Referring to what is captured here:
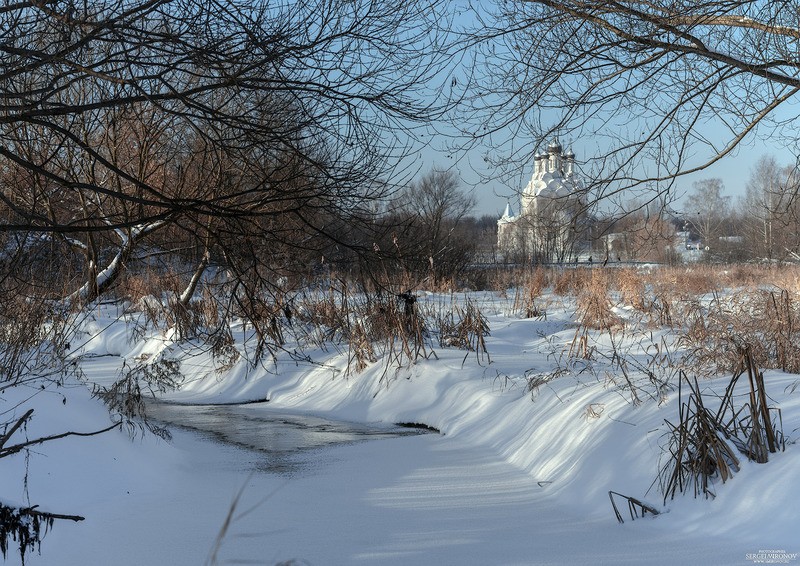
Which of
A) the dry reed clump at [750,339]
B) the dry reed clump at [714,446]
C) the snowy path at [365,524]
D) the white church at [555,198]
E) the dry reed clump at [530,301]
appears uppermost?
the white church at [555,198]

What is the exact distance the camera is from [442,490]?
4.81 metres

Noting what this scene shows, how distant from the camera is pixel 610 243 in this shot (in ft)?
22.5

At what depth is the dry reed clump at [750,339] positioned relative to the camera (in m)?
5.55

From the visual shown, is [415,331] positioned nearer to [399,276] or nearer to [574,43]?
[399,276]

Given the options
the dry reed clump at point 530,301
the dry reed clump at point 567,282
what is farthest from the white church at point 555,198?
the dry reed clump at point 567,282

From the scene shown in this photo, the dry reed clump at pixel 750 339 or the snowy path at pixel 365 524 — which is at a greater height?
the dry reed clump at pixel 750 339

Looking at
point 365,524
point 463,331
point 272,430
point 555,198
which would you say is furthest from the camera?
point 463,331

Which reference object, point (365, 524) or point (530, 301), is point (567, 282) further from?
point (365, 524)

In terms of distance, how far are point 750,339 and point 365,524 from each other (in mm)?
3668

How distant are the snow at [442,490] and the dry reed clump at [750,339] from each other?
1.62 feet

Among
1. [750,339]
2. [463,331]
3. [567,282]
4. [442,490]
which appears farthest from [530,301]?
[442,490]

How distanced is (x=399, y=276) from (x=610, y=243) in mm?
4281

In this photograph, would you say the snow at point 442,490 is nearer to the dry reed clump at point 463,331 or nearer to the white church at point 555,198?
the dry reed clump at point 463,331

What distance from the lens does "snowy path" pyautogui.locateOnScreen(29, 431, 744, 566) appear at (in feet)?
11.7
